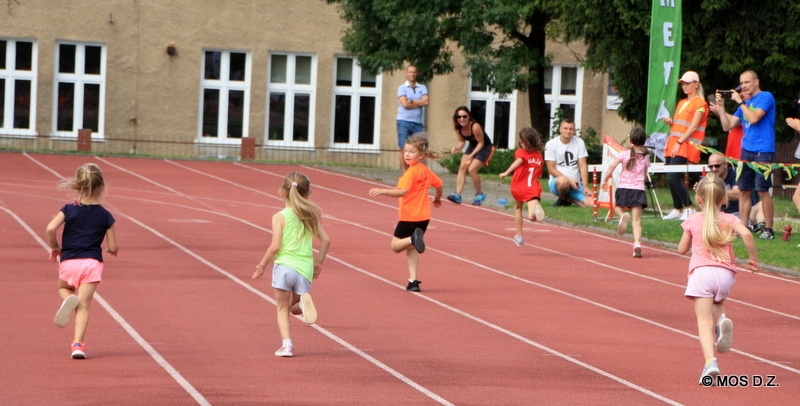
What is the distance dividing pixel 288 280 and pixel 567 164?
11.2m

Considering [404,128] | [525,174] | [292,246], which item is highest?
[404,128]

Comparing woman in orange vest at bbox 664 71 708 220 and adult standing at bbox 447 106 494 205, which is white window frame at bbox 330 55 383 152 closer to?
adult standing at bbox 447 106 494 205

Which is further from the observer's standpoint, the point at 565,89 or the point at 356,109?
the point at 565,89

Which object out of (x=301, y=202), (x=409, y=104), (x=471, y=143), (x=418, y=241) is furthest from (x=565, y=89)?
(x=301, y=202)

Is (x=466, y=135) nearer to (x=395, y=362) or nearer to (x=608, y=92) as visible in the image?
(x=395, y=362)

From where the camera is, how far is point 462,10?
2570cm

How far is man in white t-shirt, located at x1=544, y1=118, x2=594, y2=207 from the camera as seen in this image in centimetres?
1792

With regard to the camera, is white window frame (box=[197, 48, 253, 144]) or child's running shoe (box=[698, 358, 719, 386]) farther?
white window frame (box=[197, 48, 253, 144])

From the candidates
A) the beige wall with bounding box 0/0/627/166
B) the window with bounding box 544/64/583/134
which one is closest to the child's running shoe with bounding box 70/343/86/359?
the beige wall with bounding box 0/0/627/166

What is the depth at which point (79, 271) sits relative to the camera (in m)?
8.16

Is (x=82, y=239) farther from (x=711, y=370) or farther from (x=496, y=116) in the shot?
(x=496, y=116)

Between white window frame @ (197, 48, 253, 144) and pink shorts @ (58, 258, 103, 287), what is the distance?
1061 inches

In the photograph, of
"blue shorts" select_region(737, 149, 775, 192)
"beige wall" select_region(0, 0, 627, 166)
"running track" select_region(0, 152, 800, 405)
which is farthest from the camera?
"beige wall" select_region(0, 0, 627, 166)

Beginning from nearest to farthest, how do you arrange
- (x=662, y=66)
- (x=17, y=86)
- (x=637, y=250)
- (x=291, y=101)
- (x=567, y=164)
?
(x=637, y=250) < (x=662, y=66) < (x=567, y=164) < (x=17, y=86) < (x=291, y=101)
